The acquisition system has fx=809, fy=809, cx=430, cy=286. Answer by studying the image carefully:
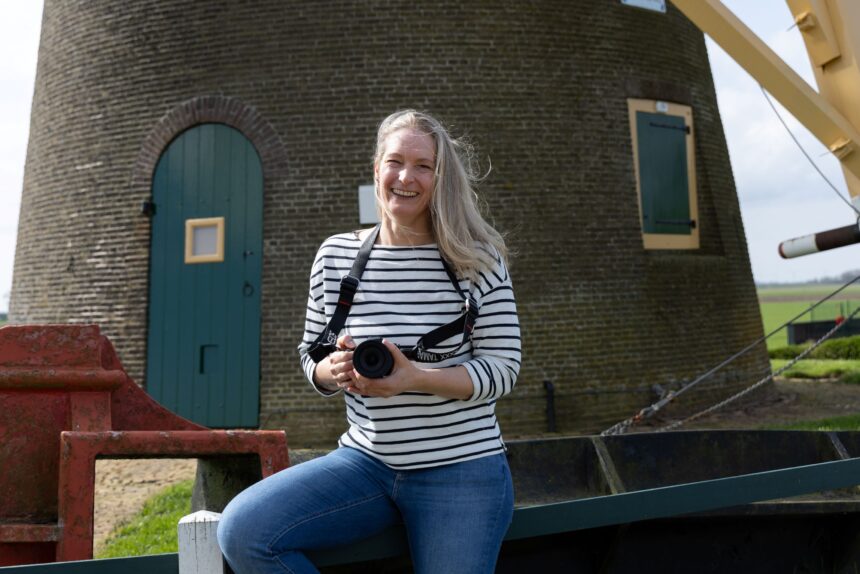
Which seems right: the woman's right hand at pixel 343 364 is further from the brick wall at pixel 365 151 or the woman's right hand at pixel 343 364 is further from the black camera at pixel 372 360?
the brick wall at pixel 365 151

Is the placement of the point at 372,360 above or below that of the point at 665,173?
below

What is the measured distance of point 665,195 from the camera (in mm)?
11055

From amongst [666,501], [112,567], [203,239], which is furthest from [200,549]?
[203,239]

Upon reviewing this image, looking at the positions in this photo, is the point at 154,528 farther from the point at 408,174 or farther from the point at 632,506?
the point at 408,174

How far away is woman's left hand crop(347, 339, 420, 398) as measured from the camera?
7.43 ft

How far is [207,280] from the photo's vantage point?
392 inches

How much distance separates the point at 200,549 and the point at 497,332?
42.9 inches

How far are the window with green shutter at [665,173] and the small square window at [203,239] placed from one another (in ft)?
17.9

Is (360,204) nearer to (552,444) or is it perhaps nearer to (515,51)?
(515,51)

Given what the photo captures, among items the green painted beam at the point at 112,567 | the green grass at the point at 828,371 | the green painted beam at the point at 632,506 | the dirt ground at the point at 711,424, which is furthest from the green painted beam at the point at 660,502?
the green grass at the point at 828,371

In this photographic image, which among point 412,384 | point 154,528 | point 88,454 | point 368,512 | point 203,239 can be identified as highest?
point 203,239

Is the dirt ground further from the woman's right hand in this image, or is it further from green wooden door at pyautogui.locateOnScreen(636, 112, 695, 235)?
the woman's right hand

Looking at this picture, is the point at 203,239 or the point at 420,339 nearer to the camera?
the point at 420,339

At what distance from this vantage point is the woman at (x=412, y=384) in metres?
2.30
